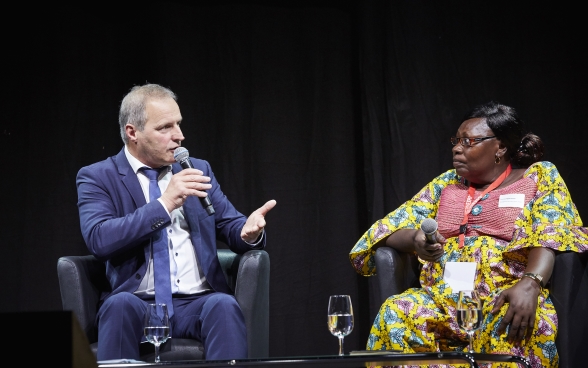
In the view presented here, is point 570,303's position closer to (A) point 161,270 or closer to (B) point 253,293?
(B) point 253,293

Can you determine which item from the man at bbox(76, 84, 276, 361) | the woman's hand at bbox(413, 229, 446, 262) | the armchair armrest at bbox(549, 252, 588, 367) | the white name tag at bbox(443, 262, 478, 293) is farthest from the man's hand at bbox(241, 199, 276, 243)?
the armchair armrest at bbox(549, 252, 588, 367)

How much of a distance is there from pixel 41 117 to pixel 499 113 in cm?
238

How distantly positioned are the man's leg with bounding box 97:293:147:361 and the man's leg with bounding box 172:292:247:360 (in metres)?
0.19

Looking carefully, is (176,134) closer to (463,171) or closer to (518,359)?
(463,171)

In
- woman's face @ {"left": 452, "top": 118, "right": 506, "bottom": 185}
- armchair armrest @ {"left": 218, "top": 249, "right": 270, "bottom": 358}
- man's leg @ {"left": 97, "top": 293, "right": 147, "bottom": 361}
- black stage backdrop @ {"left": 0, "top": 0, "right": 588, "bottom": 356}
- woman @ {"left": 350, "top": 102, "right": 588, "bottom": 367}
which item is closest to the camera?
man's leg @ {"left": 97, "top": 293, "right": 147, "bottom": 361}

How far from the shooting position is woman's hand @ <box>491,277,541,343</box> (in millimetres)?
2676

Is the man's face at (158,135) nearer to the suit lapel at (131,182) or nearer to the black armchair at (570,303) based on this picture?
the suit lapel at (131,182)

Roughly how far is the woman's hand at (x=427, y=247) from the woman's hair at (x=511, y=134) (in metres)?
0.55

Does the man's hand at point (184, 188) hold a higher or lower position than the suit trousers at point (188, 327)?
higher

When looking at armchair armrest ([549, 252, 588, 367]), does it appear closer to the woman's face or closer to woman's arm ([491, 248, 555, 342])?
woman's arm ([491, 248, 555, 342])

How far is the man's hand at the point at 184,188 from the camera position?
2789mm

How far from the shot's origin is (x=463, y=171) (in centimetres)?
324

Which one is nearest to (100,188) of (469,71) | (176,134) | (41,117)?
(176,134)

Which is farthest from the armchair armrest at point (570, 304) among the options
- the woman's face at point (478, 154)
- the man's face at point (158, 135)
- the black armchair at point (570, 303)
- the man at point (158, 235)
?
the man's face at point (158, 135)
